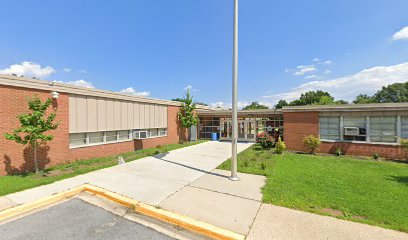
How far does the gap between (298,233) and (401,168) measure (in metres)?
8.91

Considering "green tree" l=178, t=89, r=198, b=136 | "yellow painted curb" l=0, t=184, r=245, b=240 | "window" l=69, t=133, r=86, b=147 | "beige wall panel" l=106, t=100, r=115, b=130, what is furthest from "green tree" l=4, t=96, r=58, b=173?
"green tree" l=178, t=89, r=198, b=136

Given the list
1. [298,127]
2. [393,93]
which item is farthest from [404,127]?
[393,93]

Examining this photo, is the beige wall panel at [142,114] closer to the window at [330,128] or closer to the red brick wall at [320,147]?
the red brick wall at [320,147]

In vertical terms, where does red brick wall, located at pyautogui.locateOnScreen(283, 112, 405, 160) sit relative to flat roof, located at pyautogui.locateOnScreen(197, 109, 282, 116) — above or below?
below

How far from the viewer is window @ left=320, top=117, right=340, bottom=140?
40.4 ft

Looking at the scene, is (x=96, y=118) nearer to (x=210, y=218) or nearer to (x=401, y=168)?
(x=210, y=218)

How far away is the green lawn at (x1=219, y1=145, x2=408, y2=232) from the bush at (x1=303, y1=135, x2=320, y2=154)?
9.18 feet

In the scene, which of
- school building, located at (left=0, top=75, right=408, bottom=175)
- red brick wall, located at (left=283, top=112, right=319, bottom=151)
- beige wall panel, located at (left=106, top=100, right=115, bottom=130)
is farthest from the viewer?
red brick wall, located at (left=283, top=112, right=319, bottom=151)

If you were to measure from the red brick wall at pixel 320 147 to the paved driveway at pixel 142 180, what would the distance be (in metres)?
7.17

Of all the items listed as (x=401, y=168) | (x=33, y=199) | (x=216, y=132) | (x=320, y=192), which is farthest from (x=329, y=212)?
(x=216, y=132)

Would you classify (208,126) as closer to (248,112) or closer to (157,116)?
(248,112)

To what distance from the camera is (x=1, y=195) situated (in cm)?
549

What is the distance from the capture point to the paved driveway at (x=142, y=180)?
5613 millimetres

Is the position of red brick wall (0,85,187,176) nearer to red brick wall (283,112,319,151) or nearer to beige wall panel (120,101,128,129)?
beige wall panel (120,101,128,129)
